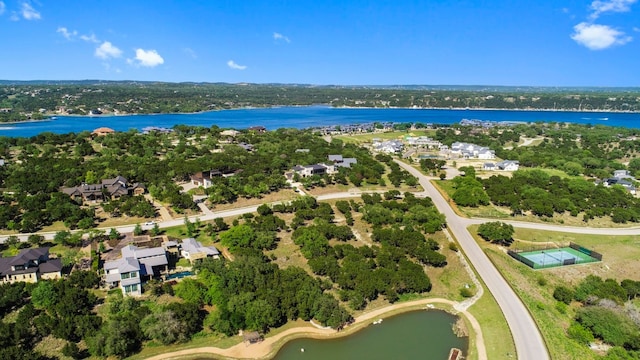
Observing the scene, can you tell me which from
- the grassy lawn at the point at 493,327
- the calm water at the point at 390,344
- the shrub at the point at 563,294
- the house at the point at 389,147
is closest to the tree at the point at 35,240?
the calm water at the point at 390,344

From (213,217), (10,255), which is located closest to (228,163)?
(213,217)

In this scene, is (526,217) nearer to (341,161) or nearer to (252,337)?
(341,161)

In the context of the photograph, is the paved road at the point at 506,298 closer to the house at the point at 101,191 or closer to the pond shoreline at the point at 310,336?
the pond shoreline at the point at 310,336

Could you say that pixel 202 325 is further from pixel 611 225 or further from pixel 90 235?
pixel 611 225

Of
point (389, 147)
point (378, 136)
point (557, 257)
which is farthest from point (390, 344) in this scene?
point (378, 136)

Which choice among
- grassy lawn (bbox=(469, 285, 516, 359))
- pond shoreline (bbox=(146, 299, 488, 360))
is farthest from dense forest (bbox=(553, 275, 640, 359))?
pond shoreline (bbox=(146, 299, 488, 360))

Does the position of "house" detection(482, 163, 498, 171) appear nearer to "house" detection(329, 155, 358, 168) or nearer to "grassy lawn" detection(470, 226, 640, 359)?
"house" detection(329, 155, 358, 168)

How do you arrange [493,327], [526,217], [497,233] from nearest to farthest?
1. [493,327]
2. [497,233]
3. [526,217]
